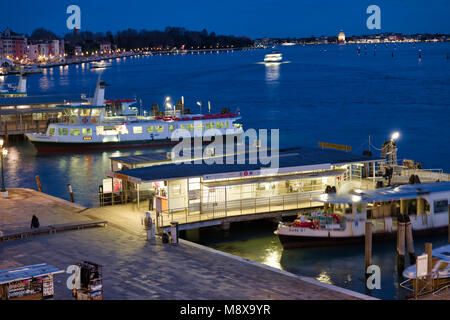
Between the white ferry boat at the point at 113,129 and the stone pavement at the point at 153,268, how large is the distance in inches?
1580

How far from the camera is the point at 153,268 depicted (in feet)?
67.6

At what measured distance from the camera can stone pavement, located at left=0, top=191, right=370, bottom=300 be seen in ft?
60.1

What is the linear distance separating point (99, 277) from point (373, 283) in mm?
11338

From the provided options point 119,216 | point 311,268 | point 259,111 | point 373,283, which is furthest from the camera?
point 259,111

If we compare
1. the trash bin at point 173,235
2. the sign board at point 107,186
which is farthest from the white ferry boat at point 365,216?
the sign board at point 107,186

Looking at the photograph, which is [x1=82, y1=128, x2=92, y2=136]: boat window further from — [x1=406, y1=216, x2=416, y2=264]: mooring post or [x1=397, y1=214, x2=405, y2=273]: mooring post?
[x1=397, y1=214, x2=405, y2=273]: mooring post

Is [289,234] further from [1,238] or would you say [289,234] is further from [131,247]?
[1,238]

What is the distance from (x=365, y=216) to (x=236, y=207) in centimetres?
562

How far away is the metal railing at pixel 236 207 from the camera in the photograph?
28.1 meters

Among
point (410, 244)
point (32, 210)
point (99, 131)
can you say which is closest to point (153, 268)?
point (410, 244)

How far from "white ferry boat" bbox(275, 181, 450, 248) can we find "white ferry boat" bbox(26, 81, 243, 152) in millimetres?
39457

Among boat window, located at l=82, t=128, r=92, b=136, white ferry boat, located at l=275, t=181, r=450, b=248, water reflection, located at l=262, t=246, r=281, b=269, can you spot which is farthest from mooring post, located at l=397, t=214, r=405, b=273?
boat window, located at l=82, t=128, r=92, b=136
